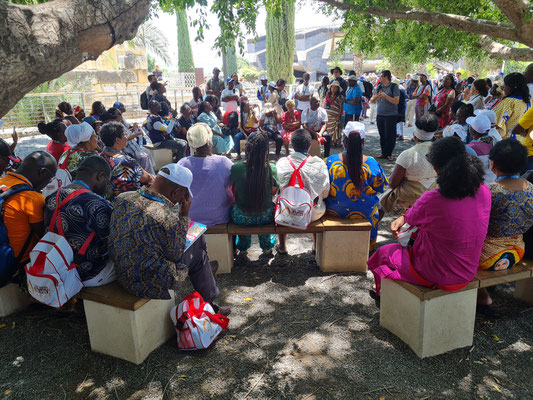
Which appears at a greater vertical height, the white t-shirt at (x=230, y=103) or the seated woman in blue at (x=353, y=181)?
the white t-shirt at (x=230, y=103)

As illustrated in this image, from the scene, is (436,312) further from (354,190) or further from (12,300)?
(12,300)

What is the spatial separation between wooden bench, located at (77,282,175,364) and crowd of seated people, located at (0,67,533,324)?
0.10 m

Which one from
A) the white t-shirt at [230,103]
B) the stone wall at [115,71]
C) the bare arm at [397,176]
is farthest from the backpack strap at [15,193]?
the stone wall at [115,71]

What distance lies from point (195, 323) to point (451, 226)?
200 cm

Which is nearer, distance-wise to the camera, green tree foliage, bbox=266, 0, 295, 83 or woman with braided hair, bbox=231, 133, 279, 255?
woman with braided hair, bbox=231, 133, 279, 255

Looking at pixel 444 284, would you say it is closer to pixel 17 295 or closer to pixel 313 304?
pixel 313 304

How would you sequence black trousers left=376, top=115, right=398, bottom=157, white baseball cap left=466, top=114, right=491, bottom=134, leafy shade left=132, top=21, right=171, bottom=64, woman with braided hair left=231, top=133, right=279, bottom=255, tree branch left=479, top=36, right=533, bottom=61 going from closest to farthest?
1. woman with braided hair left=231, top=133, right=279, bottom=255
2. white baseball cap left=466, top=114, right=491, bottom=134
3. tree branch left=479, top=36, right=533, bottom=61
4. black trousers left=376, top=115, right=398, bottom=157
5. leafy shade left=132, top=21, right=171, bottom=64

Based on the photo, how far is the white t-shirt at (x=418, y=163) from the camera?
421cm

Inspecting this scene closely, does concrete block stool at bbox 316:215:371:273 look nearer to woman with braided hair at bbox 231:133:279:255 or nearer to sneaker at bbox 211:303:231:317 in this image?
woman with braided hair at bbox 231:133:279:255

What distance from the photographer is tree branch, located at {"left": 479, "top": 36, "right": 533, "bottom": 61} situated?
23.5 ft

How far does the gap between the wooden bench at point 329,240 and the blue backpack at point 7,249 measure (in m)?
1.72

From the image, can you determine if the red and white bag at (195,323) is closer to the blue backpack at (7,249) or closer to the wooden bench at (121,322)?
the wooden bench at (121,322)

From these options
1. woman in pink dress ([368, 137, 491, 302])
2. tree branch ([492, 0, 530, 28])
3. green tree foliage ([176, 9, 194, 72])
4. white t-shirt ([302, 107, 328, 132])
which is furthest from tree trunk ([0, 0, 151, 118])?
green tree foliage ([176, 9, 194, 72])

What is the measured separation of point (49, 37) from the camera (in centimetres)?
292
